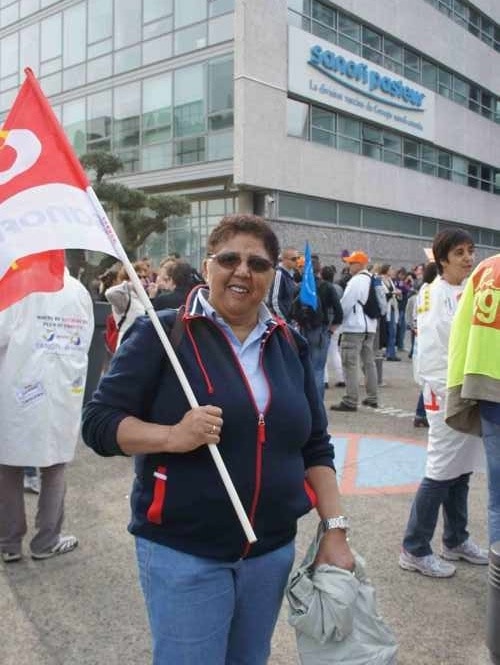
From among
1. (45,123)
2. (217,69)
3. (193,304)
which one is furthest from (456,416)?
(217,69)

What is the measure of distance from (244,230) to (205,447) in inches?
26.5

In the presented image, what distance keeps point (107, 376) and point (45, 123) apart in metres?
0.94

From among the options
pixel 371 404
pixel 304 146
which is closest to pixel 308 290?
pixel 371 404

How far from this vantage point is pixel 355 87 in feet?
72.4

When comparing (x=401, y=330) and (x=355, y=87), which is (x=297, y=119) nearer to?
(x=355, y=87)

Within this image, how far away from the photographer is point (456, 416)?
10.2ft

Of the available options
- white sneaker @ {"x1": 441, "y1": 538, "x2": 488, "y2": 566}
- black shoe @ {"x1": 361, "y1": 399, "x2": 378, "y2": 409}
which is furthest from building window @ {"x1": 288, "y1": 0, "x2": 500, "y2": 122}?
white sneaker @ {"x1": 441, "y1": 538, "x2": 488, "y2": 566}

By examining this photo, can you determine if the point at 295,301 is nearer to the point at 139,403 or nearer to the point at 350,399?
the point at 350,399

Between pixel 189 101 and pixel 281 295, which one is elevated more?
pixel 189 101

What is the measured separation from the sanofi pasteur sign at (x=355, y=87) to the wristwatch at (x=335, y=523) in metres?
19.4

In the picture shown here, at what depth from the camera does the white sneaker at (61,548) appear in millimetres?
3846

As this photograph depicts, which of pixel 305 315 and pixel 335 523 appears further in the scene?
pixel 305 315

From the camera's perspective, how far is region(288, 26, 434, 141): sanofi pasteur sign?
20.0 meters

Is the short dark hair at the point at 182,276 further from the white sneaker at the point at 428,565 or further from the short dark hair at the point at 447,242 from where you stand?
the white sneaker at the point at 428,565
